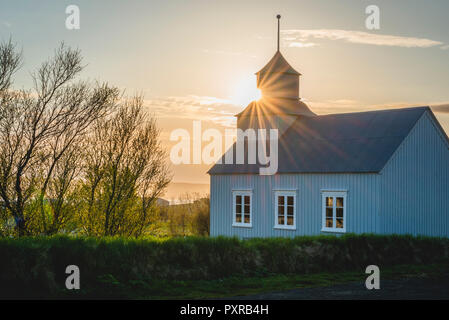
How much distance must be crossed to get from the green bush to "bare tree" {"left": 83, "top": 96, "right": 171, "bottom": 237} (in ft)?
43.2

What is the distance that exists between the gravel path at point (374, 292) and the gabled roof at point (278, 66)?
74.4ft

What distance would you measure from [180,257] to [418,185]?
56.8 feet

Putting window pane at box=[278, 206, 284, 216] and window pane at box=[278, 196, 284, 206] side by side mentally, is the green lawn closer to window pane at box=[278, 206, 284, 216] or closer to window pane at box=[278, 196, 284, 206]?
window pane at box=[278, 206, 284, 216]

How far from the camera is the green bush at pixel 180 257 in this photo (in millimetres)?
14469

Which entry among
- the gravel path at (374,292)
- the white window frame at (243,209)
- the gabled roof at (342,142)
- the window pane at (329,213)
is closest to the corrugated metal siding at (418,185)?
the gabled roof at (342,142)

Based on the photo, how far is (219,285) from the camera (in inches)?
646

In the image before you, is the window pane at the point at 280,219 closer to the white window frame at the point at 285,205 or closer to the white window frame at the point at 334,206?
the white window frame at the point at 285,205

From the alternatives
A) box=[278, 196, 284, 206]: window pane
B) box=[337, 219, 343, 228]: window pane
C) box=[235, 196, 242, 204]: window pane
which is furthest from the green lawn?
box=[235, 196, 242, 204]: window pane

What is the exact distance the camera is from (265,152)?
3472 centimetres

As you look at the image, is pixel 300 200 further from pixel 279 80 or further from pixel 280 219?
pixel 279 80
